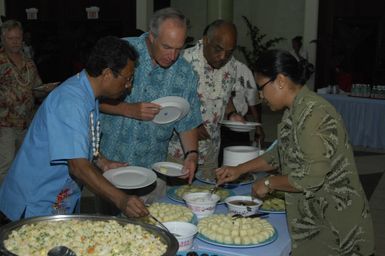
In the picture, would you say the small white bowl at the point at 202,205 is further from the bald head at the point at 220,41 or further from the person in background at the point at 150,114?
the bald head at the point at 220,41

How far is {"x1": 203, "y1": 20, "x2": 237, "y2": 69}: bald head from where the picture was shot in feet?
9.48

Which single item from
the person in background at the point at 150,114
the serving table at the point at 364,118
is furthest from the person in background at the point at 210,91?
the serving table at the point at 364,118

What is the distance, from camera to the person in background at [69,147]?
5.82 feet

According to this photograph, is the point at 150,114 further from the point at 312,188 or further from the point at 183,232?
the point at 312,188

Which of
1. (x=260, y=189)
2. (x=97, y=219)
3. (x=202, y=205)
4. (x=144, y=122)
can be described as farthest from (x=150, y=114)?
(x=97, y=219)

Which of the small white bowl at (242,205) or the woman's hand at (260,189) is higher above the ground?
the woman's hand at (260,189)

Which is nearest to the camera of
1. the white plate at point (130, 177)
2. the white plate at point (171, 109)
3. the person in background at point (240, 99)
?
the white plate at point (130, 177)

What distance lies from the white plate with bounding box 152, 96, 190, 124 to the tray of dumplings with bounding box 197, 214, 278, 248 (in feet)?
2.11

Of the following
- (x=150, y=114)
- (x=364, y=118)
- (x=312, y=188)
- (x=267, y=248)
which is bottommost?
(x=364, y=118)

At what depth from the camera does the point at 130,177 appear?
2.21m

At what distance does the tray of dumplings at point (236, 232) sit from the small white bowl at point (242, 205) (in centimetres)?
11

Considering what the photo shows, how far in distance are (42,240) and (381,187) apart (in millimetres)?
4485

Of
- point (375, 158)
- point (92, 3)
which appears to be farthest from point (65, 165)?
point (92, 3)

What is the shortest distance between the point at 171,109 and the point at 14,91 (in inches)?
84.2
